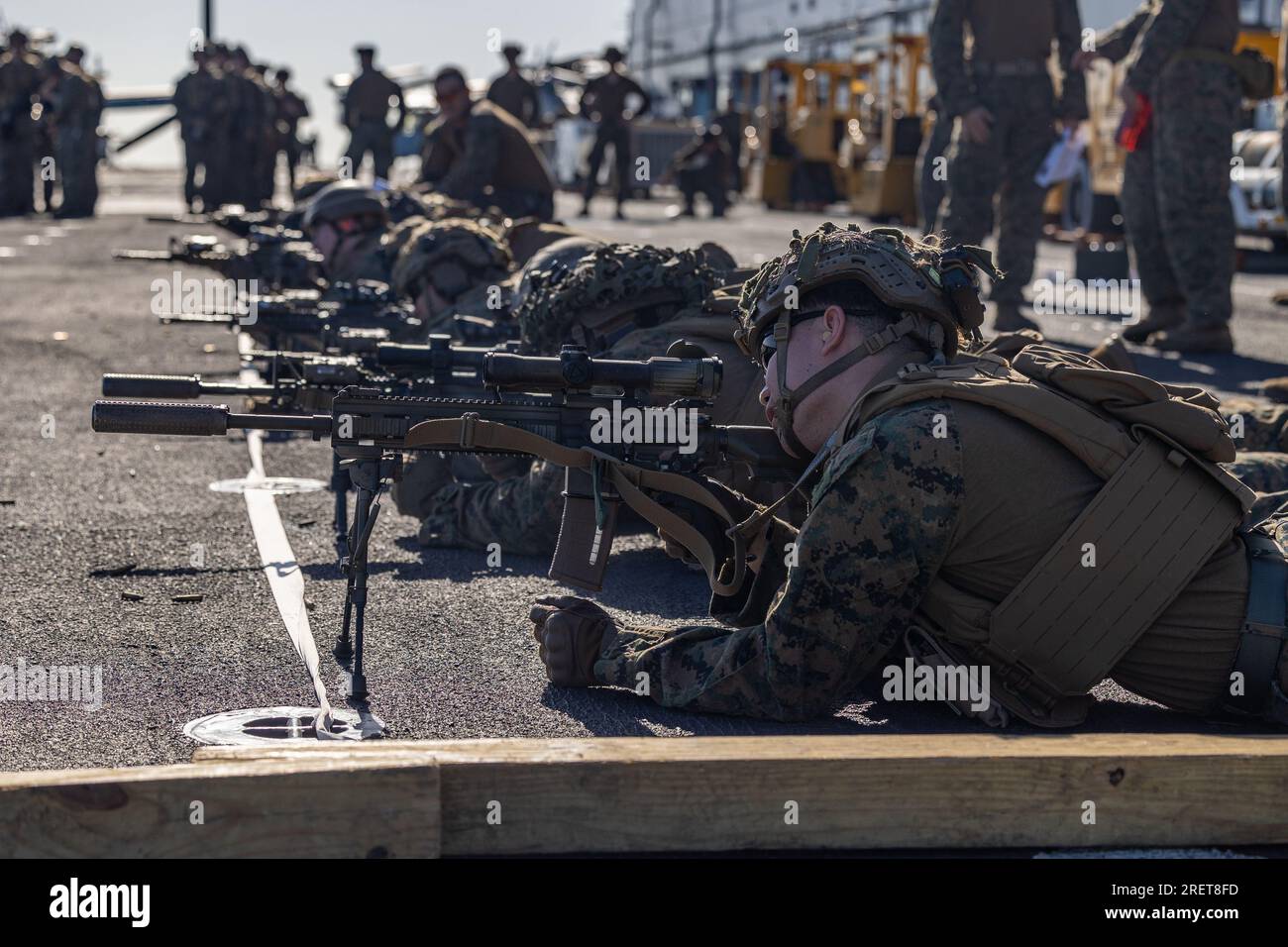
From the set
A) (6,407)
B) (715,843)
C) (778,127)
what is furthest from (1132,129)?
(778,127)

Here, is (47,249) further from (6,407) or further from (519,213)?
(6,407)

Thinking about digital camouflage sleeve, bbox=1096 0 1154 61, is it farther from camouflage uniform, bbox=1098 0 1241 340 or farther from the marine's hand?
camouflage uniform, bbox=1098 0 1241 340

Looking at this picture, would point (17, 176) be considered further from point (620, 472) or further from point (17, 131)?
point (620, 472)

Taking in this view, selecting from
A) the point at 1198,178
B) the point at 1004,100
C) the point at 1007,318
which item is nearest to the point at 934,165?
the point at 1004,100

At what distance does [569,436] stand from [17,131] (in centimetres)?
2965

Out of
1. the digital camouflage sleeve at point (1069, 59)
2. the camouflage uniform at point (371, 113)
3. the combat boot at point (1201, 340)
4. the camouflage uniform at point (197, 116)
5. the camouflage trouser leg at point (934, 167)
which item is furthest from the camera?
the camouflage uniform at point (197, 116)

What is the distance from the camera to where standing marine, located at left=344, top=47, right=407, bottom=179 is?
89.5ft

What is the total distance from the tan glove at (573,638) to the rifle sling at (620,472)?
299 millimetres

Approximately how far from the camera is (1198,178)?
1087 cm

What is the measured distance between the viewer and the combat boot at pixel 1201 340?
36.7ft

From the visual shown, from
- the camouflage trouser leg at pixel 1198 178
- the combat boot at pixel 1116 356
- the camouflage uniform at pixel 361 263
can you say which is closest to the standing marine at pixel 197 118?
the camouflage uniform at pixel 361 263

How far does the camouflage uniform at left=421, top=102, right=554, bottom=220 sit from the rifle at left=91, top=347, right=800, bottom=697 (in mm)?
9728

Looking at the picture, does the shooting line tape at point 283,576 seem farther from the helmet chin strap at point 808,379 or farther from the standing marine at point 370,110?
the standing marine at point 370,110

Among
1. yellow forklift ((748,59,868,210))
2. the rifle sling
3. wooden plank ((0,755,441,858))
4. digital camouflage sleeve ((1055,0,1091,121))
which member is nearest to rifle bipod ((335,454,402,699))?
the rifle sling
